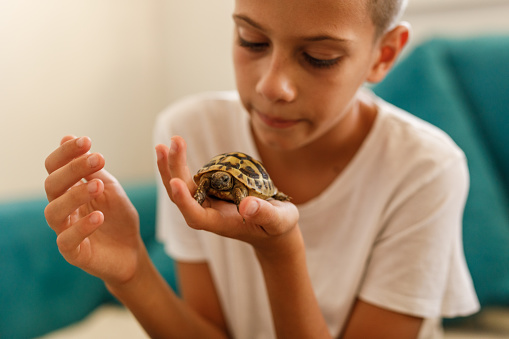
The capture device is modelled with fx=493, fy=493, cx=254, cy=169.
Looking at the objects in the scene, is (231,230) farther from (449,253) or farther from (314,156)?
(449,253)

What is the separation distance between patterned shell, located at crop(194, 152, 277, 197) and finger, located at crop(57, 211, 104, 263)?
211 millimetres

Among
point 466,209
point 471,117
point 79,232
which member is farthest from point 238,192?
point 471,117

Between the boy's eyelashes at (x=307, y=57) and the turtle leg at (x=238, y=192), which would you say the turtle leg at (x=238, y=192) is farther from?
the boy's eyelashes at (x=307, y=57)

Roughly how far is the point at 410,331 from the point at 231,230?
22.7 inches

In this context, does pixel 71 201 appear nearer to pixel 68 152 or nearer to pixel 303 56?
pixel 68 152

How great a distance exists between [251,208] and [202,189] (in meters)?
0.16

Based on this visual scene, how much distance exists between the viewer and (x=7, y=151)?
64.2 inches

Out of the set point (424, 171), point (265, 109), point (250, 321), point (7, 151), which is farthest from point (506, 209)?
point (7, 151)

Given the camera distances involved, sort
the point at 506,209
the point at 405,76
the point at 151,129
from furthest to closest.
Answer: the point at 151,129, the point at 405,76, the point at 506,209

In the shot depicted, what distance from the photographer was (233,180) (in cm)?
77

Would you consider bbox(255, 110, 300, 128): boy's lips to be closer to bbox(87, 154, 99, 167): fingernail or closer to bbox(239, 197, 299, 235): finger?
bbox(239, 197, 299, 235): finger

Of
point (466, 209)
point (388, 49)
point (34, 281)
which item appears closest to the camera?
point (388, 49)

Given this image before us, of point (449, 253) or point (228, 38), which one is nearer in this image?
point (449, 253)

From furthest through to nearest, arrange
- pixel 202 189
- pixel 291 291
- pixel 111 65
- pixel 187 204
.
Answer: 1. pixel 111 65
2. pixel 291 291
3. pixel 202 189
4. pixel 187 204
